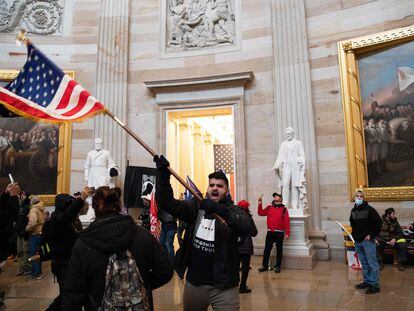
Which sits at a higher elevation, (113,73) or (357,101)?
(113,73)

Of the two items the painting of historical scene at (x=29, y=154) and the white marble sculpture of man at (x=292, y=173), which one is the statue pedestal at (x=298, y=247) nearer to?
the white marble sculpture of man at (x=292, y=173)

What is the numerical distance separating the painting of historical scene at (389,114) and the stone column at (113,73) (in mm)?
7339

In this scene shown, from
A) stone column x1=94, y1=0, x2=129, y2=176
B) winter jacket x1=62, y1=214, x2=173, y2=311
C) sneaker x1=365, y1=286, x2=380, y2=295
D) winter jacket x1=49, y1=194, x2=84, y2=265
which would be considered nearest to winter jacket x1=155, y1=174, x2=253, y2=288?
winter jacket x1=62, y1=214, x2=173, y2=311

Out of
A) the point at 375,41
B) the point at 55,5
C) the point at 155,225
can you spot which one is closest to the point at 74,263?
the point at 155,225

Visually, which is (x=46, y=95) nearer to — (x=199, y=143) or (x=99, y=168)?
(x=99, y=168)

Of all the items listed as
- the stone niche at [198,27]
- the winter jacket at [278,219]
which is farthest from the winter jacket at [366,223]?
the stone niche at [198,27]

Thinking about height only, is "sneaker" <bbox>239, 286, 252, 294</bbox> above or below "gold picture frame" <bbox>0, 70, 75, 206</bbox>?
below

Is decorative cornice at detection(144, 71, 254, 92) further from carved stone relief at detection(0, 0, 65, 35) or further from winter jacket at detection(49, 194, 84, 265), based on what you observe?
winter jacket at detection(49, 194, 84, 265)

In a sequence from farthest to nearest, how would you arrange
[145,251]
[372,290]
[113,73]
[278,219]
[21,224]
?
[113,73] < [278,219] < [21,224] < [372,290] < [145,251]

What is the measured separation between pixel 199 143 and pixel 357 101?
6.99 m

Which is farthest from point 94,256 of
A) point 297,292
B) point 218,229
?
point 297,292

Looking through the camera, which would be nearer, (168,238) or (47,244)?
(47,244)

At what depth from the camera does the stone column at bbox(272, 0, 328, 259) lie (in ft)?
31.7

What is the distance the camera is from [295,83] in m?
10.2
